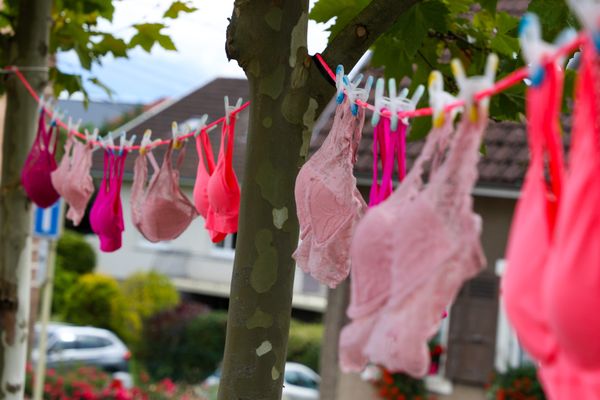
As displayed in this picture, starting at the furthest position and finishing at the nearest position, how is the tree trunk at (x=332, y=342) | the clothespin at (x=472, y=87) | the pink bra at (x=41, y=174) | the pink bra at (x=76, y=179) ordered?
1. the tree trunk at (x=332, y=342)
2. the pink bra at (x=41, y=174)
3. the pink bra at (x=76, y=179)
4. the clothespin at (x=472, y=87)

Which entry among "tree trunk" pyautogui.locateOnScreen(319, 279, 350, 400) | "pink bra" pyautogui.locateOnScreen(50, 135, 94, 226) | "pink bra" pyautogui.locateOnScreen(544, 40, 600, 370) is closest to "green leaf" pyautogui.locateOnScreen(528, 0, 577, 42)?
"pink bra" pyautogui.locateOnScreen(544, 40, 600, 370)

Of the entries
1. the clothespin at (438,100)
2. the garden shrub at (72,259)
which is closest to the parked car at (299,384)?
the garden shrub at (72,259)

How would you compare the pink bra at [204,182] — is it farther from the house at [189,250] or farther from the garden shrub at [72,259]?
the garden shrub at [72,259]

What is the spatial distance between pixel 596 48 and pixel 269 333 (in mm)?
1272

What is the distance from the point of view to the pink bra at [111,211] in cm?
293

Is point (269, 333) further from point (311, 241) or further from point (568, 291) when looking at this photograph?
point (568, 291)

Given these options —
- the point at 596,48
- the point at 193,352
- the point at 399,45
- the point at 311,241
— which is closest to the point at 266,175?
the point at 311,241

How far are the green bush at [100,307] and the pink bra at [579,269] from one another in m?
18.9

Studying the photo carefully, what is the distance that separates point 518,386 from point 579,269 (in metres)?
7.24

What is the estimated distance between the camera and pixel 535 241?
1.15 metres

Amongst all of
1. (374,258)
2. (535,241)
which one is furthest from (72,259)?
(535,241)

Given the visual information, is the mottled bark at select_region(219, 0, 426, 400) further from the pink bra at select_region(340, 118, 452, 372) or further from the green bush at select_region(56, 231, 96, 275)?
the green bush at select_region(56, 231, 96, 275)

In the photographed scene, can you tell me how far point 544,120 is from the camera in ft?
3.91

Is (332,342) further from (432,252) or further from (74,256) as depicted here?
(74,256)
